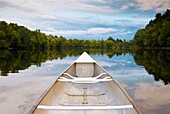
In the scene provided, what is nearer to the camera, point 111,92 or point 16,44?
point 111,92

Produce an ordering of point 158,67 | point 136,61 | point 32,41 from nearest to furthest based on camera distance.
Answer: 1. point 158,67
2. point 136,61
3. point 32,41

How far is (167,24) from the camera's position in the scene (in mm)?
65750

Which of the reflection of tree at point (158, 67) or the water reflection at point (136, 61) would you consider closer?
the reflection of tree at point (158, 67)

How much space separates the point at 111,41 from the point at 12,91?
153m

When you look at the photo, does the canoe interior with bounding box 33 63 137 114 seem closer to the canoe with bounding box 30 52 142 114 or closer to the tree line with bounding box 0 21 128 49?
the canoe with bounding box 30 52 142 114

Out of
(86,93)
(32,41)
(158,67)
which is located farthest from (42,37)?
(86,93)

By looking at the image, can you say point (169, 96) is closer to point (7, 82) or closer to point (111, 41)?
point (7, 82)

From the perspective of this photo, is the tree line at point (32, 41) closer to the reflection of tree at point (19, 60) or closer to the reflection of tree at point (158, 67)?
the reflection of tree at point (19, 60)

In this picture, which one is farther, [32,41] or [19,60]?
[32,41]

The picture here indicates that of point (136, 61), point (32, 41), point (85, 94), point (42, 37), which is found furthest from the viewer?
point (42, 37)

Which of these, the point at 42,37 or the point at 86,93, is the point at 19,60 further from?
the point at 42,37

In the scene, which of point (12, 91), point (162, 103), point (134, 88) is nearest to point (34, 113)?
point (162, 103)

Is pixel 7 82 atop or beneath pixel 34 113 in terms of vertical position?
beneath

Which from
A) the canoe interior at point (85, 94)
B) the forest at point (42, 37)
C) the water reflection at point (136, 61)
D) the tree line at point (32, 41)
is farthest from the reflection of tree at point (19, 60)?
the forest at point (42, 37)
